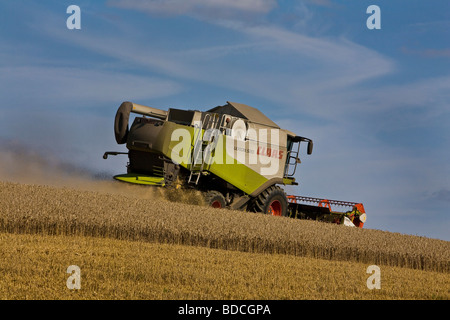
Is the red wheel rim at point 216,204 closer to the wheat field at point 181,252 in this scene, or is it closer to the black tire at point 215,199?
the black tire at point 215,199

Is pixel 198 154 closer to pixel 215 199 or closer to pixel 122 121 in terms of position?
pixel 215 199

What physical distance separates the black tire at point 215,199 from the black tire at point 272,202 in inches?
49.4

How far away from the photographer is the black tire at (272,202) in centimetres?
1627

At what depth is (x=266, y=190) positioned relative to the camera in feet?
54.1

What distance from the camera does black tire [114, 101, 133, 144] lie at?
14758 millimetres

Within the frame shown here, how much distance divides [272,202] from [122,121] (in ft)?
16.0

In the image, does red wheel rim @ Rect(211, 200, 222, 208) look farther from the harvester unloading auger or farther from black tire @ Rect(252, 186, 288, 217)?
black tire @ Rect(252, 186, 288, 217)

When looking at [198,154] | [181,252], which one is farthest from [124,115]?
[181,252]

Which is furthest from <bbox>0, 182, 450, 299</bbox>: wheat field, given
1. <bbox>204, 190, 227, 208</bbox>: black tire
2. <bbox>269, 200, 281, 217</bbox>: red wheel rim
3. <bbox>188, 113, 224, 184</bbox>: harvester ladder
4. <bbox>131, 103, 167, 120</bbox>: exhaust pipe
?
<bbox>269, 200, 281, 217</bbox>: red wheel rim

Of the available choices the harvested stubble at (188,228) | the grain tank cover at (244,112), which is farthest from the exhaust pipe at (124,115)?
the grain tank cover at (244,112)
